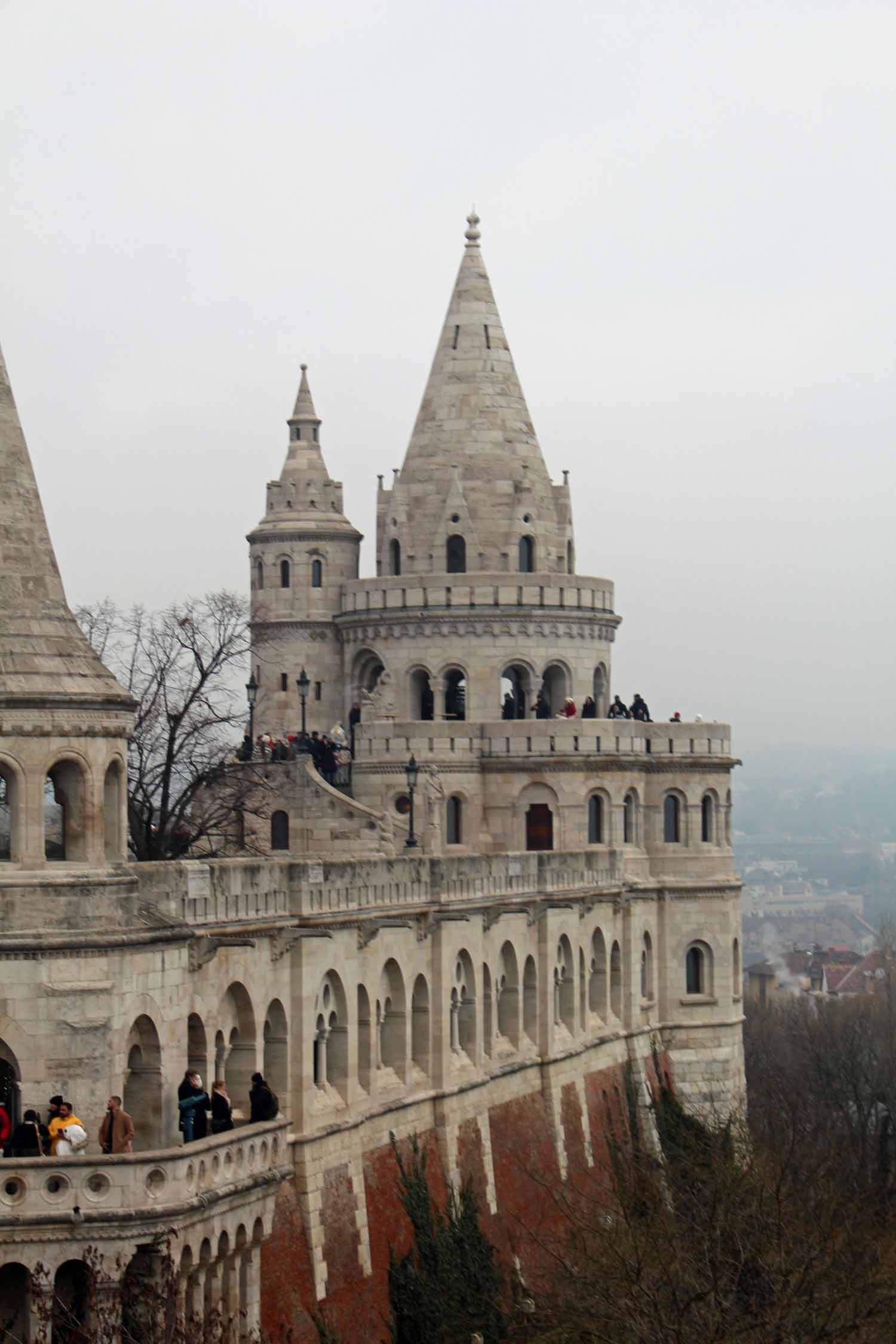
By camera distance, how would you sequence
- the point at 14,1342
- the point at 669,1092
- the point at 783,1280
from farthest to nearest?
the point at 669,1092 → the point at 783,1280 → the point at 14,1342

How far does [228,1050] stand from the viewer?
141ft

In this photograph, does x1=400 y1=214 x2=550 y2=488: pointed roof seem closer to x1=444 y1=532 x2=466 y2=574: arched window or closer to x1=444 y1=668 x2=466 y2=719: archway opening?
x1=444 y1=532 x2=466 y2=574: arched window

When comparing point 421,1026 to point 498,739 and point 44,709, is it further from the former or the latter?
point 498,739

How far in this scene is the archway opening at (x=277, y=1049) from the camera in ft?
145

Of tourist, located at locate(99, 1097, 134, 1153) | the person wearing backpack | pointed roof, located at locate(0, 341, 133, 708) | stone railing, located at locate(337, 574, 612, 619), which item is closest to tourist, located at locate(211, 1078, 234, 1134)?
the person wearing backpack

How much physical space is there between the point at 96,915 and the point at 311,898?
26.1 feet

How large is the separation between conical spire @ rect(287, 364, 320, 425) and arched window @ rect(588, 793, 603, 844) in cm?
1200

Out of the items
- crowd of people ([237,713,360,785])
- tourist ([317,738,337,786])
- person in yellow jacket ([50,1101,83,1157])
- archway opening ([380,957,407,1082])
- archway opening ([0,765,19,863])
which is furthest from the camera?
tourist ([317,738,337,786])

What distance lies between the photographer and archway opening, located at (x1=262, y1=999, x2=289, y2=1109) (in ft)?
145

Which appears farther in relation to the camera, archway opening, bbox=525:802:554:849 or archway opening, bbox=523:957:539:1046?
archway opening, bbox=525:802:554:849

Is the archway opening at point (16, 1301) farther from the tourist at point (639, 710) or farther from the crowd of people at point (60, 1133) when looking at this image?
the tourist at point (639, 710)

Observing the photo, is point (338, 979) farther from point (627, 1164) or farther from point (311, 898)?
point (627, 1164)

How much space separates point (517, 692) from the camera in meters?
73.1

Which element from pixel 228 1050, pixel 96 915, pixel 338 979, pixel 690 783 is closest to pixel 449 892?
pixel 338 979
